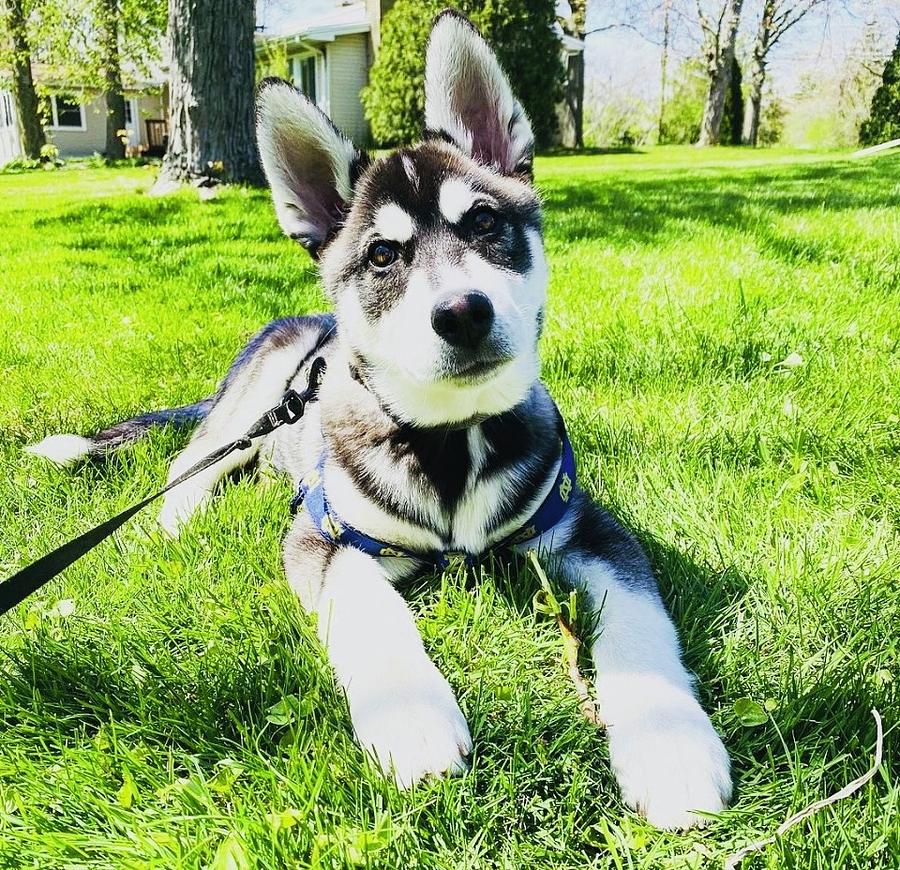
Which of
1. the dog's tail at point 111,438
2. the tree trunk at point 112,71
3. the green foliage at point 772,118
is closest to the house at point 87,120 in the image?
the tree trunk at point 112,71

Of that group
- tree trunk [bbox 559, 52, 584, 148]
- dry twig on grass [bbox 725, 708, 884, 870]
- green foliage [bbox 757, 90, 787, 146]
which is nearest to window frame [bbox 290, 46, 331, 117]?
tree trunk [bbox 559, 52, 584, 148]

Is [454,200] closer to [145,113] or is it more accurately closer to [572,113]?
[572,113]

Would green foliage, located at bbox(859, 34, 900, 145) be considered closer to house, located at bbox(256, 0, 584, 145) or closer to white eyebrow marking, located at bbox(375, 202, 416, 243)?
house, located at bbox(256, 0, 584, 145)

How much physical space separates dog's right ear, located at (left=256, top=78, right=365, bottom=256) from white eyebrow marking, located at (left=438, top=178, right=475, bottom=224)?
0.45m

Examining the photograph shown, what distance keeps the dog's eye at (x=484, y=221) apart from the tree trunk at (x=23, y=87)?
33.5 meters

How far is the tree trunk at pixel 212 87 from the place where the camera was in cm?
962

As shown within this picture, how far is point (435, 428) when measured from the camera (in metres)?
2.33

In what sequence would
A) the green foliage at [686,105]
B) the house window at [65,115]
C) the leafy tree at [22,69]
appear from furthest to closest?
1. the green foliage at [686,105]
2. the house window at [65,115]
3. the leafy tree at [22,69]

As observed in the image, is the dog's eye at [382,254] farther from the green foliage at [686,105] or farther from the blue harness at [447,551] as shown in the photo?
the green foliage at [686,105]

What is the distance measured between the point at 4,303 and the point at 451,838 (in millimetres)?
5983

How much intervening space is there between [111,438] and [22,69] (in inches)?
1331

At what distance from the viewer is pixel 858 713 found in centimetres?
157

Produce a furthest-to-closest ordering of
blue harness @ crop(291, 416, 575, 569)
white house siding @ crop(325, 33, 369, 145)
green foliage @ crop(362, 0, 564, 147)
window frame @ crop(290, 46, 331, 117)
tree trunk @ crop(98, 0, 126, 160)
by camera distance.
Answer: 1. window frame @ crop(290, 46, 331, 117)
2. white house siding @ crop(325, 33, 369, 145)
3. tree trunk @ crop(98, 0, 126, 160)
4. green foliage @ crop(362, 0, 564, 147)
5. blue harness @ crop(291, 416, 575, 569)

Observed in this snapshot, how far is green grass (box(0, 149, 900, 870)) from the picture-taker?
1.40 meters
